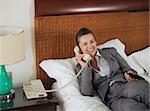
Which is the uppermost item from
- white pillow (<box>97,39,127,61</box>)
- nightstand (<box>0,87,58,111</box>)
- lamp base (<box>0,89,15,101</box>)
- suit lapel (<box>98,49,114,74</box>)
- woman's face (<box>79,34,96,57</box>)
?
woman's face (<box>79,34,96,57</box>)

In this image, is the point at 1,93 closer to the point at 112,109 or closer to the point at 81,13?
the point at 112,109

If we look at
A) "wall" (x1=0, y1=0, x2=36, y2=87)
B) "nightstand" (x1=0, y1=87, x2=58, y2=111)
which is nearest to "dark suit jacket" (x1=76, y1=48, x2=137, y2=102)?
"nightstand" (x1=0, y1=87, x2=58, y2=111)

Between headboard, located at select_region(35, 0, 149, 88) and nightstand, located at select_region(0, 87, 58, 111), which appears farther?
headboard, located at select_region(35, 0, 149, 88)

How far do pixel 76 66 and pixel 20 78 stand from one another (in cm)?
47

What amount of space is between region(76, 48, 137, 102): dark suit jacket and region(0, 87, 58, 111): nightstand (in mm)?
219

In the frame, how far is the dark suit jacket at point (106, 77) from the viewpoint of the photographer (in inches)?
71.9

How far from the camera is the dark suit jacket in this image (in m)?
1.83

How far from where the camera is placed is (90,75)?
1.85 m

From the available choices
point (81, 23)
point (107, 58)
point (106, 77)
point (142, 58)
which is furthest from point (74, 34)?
point (142, 58)

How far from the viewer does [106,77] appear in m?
1.93

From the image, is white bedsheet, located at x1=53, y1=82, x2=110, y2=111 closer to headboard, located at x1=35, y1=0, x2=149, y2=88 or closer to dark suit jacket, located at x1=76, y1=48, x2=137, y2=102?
dark suit jacket, located at x1=76, y1=48, x2=137, y2=102

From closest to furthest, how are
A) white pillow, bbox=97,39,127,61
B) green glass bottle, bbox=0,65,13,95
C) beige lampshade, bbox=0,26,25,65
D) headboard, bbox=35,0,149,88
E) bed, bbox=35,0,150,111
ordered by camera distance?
beige lampshade, bbox=0,26,25,65, green glass bottle, bbox=0,65,13,95, bed, bbox=35,0,150,111, headboard, bbox=35,0,149,88, white pillow, bbox=97,39,127,61

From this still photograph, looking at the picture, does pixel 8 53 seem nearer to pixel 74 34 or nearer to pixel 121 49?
pixel 74 34

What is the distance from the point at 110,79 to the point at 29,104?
576mm
